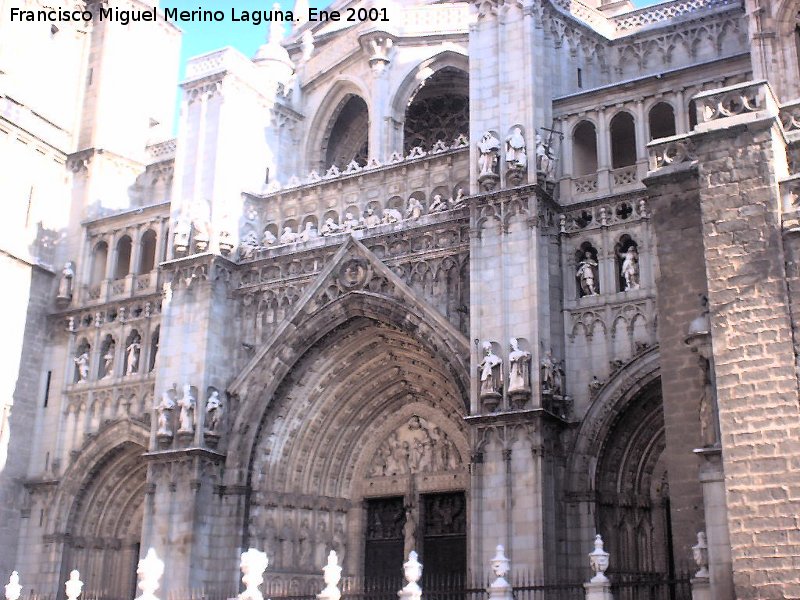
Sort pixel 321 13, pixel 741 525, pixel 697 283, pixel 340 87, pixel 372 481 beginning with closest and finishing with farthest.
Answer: pixel 741 525 < pixel 697 283 < pixel 372 481 < pixel 340 87 < pixel 321 13

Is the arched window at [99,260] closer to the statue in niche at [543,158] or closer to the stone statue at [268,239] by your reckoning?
the stone statue at [268,239]

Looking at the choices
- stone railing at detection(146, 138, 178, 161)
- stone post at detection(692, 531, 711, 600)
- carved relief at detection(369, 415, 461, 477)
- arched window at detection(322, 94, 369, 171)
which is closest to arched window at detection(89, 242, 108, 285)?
stone railing at detection(146, 138, 178, 161)

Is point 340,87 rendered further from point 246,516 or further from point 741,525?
point 741,525

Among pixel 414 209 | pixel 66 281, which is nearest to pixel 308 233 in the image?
pixel 414 209

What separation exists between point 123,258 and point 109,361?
3.63m

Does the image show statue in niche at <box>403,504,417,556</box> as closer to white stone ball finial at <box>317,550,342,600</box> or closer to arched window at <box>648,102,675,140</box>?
white stone ball finial at <box>317,550,342,600</box>

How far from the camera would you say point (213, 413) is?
88.1ft

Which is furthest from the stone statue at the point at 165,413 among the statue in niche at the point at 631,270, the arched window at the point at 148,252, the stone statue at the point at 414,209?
the statue in niche at the point at 631,270

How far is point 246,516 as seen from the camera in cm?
2642

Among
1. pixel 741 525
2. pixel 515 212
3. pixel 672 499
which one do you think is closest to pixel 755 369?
pixel 741 525

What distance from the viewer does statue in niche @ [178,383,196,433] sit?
26.6 meters

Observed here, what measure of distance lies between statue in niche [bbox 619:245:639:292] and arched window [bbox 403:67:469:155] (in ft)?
30.2

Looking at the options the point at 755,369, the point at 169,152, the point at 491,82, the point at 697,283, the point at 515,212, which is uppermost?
the point at 169,152

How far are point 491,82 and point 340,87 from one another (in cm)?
791
